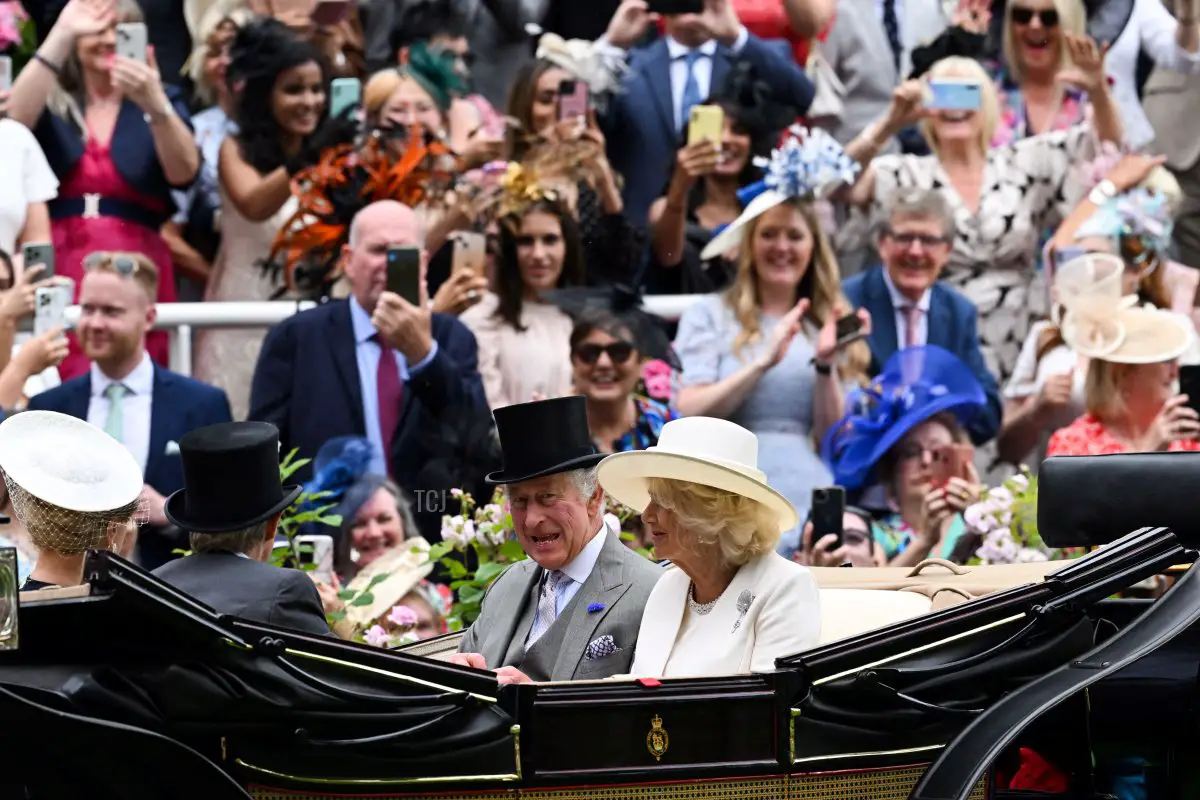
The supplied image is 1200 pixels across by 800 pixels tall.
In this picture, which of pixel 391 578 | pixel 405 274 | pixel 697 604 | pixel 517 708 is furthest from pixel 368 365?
pixel 517 708

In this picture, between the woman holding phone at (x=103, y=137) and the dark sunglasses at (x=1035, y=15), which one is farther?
the dark sunglasses at (x=1035, y=15)

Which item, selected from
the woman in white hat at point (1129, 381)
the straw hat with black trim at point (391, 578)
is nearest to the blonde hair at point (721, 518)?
the straw hat with black trim at point (391, 578)

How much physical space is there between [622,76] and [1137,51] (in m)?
2.61

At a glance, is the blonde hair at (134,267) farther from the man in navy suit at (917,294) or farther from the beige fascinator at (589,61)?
the man in navy suit at (917,294)

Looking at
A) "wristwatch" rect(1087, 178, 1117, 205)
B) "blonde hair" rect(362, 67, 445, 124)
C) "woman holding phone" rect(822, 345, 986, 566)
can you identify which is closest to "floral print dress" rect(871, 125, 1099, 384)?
"wristwatch" rect(1087, 178, 1117, 205)

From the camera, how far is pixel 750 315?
8.12 metres

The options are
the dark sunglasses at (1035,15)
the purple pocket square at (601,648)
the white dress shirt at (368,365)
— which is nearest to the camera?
the purple pocket square at (601,648)

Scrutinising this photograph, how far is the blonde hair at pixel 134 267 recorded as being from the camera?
7.75 m

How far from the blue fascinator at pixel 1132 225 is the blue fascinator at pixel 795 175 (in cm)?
116

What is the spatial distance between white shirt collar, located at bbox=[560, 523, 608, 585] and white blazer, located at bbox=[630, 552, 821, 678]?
322 millimetres

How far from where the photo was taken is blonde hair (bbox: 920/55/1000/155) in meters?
8.73

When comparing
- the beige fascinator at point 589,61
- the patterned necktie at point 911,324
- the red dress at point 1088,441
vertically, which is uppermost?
the beige fascinator at point 589,61

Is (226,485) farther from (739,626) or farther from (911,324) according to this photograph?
(911,324)

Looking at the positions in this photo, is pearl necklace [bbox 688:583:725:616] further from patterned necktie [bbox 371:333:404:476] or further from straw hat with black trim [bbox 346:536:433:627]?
patterned necktie [bbox 371:333:404:476]
